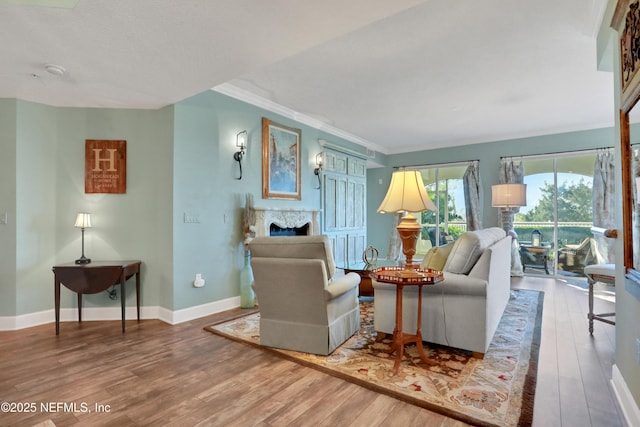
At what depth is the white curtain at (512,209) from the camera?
19.7ft

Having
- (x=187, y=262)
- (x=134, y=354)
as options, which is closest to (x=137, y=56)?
→ (x=187, y=262)

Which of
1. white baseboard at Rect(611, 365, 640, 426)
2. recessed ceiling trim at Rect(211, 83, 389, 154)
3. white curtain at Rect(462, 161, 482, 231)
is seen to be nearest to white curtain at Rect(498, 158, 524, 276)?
white curtain at Rect(462, 161, 482, 231)

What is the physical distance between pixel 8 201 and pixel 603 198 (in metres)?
8.05

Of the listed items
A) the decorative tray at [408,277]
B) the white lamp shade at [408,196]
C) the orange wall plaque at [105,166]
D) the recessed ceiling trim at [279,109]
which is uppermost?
the recessed ceiling trim at [279,109]

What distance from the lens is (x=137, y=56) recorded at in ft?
8.25

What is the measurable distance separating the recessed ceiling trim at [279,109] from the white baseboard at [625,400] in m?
4.20

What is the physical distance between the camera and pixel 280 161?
4.62 metres

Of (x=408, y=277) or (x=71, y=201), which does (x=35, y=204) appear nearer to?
(x=71, y=201)

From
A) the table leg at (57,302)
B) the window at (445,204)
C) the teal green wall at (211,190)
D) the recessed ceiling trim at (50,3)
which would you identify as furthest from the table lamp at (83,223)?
the window at (445,204)

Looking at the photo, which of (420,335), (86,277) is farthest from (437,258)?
(86,277)

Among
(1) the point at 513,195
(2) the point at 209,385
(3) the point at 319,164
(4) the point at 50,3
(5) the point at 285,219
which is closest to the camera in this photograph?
(4) the point at 50,3

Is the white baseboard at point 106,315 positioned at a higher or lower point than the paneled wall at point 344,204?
lower

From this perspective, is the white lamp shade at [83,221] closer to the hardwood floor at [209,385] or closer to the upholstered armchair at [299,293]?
the hardwood floor at [209,385]

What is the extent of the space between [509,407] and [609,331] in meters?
2.05
